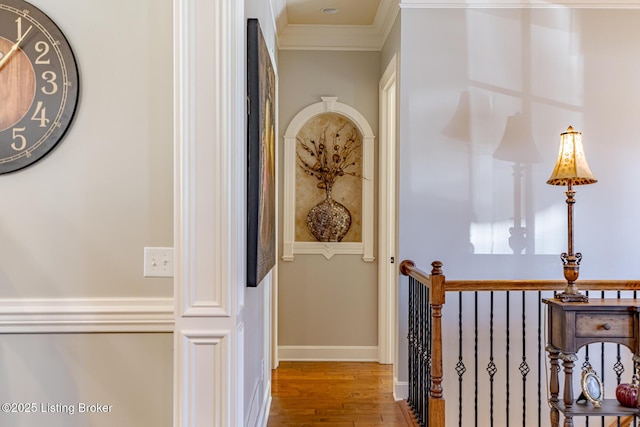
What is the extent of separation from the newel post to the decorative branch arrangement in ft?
6.78

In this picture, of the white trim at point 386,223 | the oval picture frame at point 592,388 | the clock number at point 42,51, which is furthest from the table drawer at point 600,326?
the clock number at point 42,51

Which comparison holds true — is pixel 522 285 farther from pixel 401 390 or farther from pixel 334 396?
pixel 334 396

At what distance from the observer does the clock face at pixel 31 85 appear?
5.98 ft

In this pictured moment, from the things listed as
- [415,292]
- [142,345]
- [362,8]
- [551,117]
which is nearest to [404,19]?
[362,8]

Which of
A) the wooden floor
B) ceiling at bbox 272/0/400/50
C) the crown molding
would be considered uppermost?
ceiling at bbox 272/0/400/50

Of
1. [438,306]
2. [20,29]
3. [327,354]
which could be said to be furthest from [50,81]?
[327,354]

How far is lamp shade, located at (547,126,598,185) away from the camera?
286cm

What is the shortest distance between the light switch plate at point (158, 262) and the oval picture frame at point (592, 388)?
241cm

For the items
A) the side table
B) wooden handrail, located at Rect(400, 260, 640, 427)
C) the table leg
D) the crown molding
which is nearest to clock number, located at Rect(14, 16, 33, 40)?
wooden handrail, located at Rect(400, 260, 640, 427)

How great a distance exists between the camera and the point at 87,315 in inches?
72.9

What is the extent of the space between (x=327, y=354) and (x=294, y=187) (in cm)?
159

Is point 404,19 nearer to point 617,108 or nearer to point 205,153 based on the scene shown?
point 617,108

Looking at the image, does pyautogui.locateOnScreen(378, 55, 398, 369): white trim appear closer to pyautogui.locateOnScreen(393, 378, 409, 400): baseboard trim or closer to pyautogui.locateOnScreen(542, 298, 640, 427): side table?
pyautogui.locateOnScreen(393, 378, 409, 400): baseboard trim

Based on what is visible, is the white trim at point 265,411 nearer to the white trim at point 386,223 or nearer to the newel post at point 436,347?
the newel post at point 436,347
